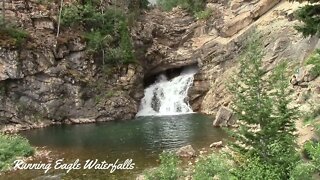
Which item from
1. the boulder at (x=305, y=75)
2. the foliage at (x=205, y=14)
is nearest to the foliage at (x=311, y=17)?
the boulder at (x=305, y=75)

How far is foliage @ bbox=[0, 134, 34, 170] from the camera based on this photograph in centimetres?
2290

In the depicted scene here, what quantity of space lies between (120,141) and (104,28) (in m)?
25.8

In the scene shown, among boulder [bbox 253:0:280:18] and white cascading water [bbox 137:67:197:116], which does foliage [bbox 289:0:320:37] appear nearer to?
boulder [bbox 253:0:280:18]

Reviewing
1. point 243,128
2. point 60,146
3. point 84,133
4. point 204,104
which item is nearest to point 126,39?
point 204,104

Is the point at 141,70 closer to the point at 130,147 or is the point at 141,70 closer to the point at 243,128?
the point at 130,147

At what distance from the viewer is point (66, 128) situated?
41.2 meters

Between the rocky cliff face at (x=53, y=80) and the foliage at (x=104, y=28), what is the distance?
127 centimetres

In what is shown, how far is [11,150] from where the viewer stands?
82.0 ft

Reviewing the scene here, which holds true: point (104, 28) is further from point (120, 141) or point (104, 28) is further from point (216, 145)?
point (216, 145)

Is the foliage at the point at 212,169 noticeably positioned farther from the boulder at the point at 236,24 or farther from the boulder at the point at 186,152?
the boulder at the point at 236,24

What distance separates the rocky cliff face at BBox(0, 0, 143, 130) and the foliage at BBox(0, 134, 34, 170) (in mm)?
16713

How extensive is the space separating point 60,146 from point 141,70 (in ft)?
77.9

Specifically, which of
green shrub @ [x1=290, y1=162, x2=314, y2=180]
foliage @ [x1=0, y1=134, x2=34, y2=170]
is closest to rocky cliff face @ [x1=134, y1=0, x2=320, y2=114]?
foliage @ [x1=0, y1=134, x2=34, y2=170]

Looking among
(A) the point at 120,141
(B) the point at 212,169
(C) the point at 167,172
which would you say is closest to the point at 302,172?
(B) the point at 212,169
